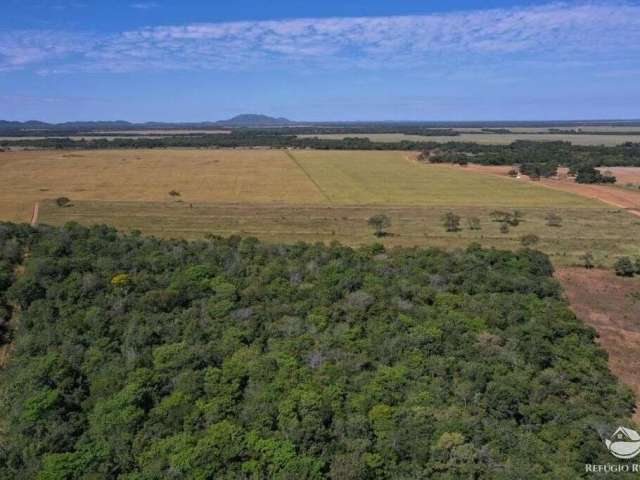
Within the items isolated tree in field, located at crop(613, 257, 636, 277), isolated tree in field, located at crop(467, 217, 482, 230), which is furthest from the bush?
isolated tree in field, located at crop(613, 257, 636, 277)

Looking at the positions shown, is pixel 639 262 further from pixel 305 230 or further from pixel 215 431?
pixel 215 431

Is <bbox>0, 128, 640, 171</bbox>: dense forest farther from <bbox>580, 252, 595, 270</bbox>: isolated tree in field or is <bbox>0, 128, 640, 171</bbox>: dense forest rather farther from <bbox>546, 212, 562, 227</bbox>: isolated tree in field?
<bbox>580, 252, 595, 270</bbox>: isolated tree in field

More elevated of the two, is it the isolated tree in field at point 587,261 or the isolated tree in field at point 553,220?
the isolated tree in field at point 553,220

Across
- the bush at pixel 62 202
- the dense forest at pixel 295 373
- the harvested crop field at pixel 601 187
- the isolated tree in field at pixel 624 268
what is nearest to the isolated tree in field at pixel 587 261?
the isolated tree in field at pixel 624 268

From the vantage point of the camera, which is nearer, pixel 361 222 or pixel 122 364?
pixel 122 364

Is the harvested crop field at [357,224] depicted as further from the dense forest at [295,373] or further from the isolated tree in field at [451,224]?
the dense forest at [295,373]

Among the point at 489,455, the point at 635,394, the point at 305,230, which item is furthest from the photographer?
the point at 305,230

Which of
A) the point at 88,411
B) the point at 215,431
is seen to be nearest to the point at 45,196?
the point at 88,411
